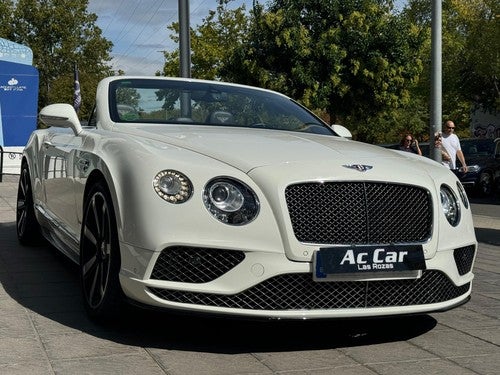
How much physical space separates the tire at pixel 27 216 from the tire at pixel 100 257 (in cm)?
269

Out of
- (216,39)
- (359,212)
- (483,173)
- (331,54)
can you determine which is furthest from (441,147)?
(216,39)

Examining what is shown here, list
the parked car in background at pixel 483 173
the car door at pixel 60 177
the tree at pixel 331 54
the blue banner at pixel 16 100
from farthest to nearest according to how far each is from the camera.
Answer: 1. the tree at pixel 331 54
2. the blue banner at pixel 16 100
3. the parked car in background at pixel 483 173
4. the car door at pixel 60 177

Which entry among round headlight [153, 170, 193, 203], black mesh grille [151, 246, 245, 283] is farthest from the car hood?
black mesh grille [151, 246, 245, 283]

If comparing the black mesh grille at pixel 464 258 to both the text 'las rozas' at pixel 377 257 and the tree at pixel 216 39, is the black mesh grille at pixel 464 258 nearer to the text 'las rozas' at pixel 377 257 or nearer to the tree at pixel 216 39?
the text 'las rozas' at pixel 377 257

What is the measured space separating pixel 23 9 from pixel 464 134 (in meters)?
34.4

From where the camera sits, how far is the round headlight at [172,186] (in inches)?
148

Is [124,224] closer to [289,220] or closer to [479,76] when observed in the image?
[289,220]

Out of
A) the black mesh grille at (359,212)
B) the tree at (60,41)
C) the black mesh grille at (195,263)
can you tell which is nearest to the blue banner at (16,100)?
the black mesh grille at (195,263)

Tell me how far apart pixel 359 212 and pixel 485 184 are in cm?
1757

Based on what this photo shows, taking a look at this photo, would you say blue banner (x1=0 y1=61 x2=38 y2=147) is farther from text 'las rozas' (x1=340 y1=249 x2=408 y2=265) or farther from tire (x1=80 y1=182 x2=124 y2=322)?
text 'las rozas' (x1=340 y1=249 x2=408 y2=265)

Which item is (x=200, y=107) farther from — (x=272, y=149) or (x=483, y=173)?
(x=483, y=173)

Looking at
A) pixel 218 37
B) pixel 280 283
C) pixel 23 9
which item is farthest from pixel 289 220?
pixel 23 9

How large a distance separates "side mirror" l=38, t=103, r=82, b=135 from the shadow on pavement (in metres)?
1.16

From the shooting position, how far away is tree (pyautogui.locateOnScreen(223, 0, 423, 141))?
30688 mm
